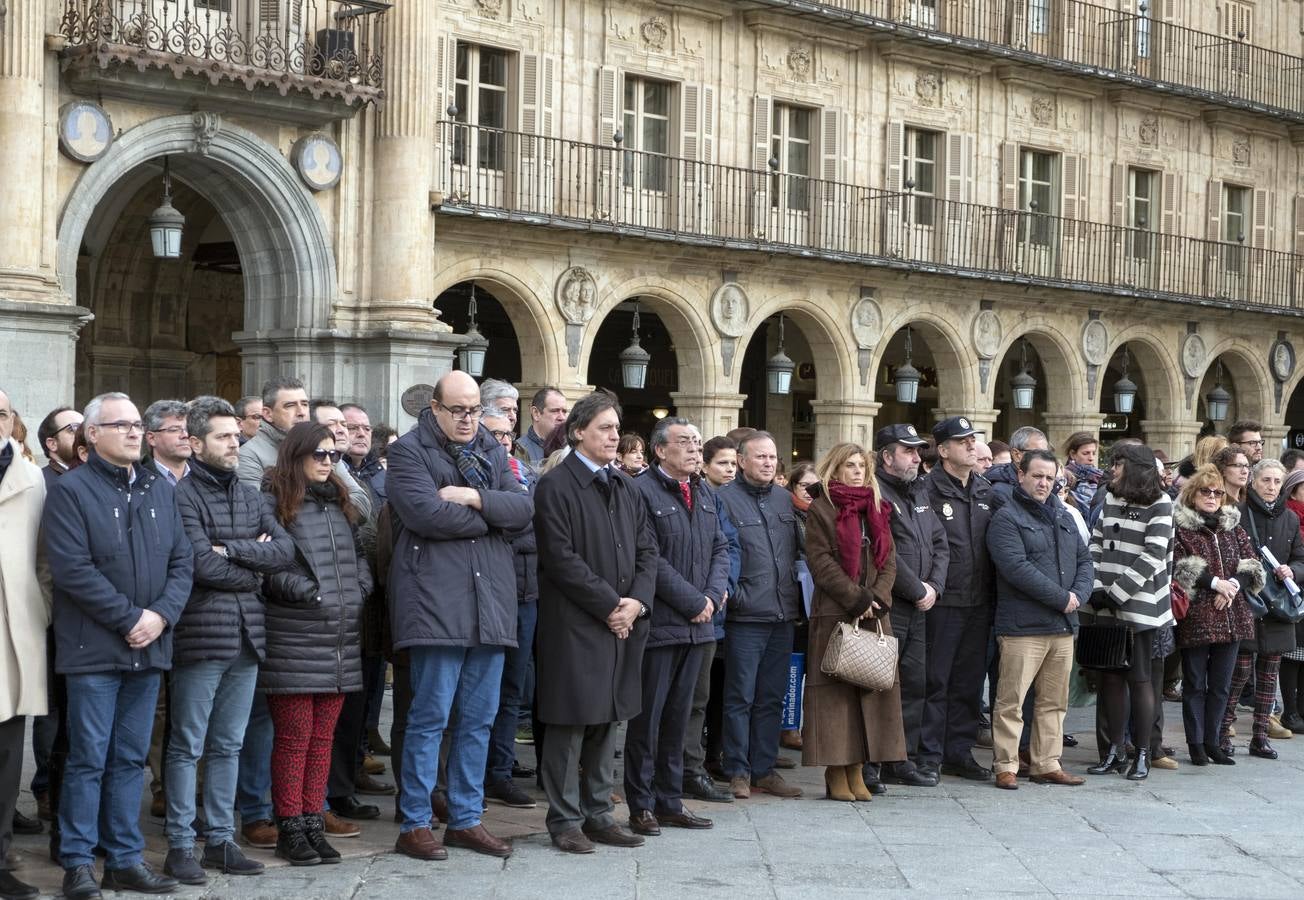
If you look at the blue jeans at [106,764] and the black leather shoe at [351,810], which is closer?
the blue jeans at [106,764]

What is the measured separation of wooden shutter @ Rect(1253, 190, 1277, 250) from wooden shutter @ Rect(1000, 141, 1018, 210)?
19.0ft

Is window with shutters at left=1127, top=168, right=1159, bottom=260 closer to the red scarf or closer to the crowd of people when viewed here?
the crowd of people

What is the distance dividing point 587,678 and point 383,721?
155 inches

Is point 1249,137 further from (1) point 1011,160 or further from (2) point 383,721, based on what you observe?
(2) point 383,721

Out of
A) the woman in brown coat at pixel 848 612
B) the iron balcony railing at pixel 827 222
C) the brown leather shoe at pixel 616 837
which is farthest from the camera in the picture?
the iron balcony railing at pixel 827 222

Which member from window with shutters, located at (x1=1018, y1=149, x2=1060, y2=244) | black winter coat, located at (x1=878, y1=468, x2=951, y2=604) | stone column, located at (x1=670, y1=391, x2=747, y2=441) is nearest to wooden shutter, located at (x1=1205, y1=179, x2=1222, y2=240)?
window with shutters, located at (x1=1018, y1=149, x2=1060, y2=244)

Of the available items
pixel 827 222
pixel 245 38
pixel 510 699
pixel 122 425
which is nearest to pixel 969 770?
pixel 510 699

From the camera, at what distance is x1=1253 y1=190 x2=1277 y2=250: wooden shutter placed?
31.0 metres

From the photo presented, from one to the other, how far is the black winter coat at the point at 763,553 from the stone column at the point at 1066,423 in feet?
63.4

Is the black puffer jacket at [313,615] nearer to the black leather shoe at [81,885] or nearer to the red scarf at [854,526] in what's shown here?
the black leather shoe at [81,885]

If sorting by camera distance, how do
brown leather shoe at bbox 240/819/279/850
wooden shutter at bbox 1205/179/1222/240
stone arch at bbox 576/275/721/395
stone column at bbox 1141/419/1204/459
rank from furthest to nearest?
wooden shutter at bbox 1205/179/1222/240 → stone column at bbox 1141/419/1204/459 → stone arch at bbox 576/275/721/395 → brown leather shoe at bbox 240/819/279/850

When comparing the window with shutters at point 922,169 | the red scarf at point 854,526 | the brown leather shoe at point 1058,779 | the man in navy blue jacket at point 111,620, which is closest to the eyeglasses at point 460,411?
the man in navy blue jacket at point 111,620

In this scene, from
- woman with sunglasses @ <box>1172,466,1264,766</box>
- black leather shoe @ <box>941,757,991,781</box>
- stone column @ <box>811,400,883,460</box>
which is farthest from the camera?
stone column @ <box>811,400,883,460</box>

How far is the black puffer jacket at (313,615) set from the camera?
7762 millimetres
